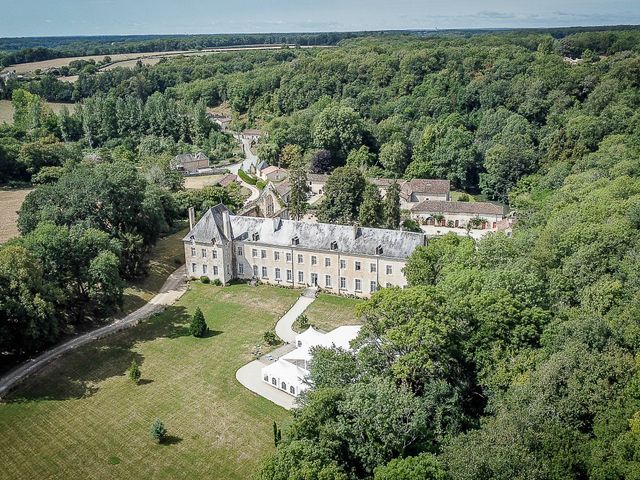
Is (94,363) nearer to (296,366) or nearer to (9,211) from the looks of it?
(296,366)

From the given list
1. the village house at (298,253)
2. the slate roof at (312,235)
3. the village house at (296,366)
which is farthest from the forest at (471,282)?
the village house at (298,253)

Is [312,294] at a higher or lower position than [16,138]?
lower

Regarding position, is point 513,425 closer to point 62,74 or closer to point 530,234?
point 530,234

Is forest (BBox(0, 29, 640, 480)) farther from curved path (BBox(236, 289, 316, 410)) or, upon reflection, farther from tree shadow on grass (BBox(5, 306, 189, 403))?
curved path (BBox(236, 289, 316, 410))

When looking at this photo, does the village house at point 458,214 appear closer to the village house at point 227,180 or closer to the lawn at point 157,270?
the lawn at point 157,270

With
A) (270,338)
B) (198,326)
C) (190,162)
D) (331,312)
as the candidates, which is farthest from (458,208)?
(190,162)

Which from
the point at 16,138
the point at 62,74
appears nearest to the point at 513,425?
the point at 16,138

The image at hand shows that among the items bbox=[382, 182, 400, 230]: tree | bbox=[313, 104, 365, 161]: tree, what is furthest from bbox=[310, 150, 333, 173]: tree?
bbox=[382, 182, 400, 230]: tree
